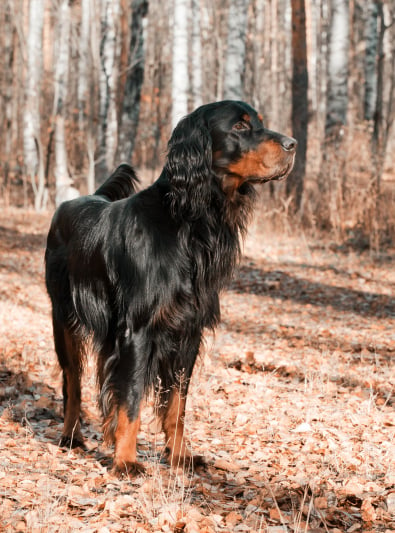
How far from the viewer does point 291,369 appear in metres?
5.98

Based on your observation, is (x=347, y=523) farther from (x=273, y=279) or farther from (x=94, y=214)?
(x=273, y=279)

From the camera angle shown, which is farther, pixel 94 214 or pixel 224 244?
pixel 94 214

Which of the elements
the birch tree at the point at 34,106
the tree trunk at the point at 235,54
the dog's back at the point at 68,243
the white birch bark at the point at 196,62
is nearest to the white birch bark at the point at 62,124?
the birch tree at the point at 34,106

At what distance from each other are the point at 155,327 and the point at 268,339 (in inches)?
146

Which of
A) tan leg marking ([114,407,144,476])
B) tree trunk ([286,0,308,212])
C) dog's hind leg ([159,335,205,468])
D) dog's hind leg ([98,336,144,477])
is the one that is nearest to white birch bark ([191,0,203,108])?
tree trunk ([286,0,308,212])

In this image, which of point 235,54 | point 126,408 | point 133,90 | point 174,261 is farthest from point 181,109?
point 126,408

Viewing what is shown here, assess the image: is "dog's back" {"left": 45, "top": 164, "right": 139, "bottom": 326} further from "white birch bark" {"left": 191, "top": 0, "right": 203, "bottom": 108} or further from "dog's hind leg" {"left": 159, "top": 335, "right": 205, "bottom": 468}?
"white birch bark" {"left": 191, "top": 0, "right": 203, "bottom": 108}

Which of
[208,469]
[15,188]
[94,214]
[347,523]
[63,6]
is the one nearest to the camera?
[347,523]

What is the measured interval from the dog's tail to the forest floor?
1.33 metres

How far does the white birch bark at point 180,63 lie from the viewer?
11.6m

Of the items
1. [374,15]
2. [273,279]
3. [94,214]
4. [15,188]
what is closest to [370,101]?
[374,15]

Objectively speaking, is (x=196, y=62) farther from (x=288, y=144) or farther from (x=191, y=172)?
(x=191, y=172)

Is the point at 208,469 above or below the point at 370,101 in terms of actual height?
below

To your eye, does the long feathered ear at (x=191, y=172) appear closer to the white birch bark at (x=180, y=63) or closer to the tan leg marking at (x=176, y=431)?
the tan leg marking at (x=176, y=431)
